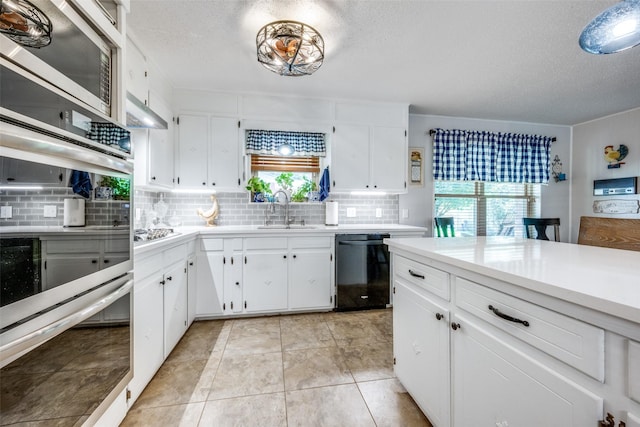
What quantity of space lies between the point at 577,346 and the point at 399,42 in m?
2.20

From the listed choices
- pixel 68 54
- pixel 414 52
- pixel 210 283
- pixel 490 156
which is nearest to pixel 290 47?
pixel 414 52

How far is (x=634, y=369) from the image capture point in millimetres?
591

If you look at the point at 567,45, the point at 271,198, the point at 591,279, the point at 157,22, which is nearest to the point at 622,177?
the point at 567,45

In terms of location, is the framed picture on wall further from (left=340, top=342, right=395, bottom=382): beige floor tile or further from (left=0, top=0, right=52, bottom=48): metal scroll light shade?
(left=0, top=0, right=52, bottom=48): metal scroll light shade

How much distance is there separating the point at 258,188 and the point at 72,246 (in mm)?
2146

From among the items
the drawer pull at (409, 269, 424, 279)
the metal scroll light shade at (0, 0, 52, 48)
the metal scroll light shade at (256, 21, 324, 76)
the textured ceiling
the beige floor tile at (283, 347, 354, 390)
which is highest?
the textured ceiling

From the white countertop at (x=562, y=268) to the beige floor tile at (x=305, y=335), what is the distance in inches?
50.2

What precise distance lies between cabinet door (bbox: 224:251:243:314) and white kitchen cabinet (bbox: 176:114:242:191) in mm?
836

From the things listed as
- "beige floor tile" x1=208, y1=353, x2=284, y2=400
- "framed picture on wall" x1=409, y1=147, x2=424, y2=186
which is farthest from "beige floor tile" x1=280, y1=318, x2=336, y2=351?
"framed picture on wall" x1=409, y1=147, x2=424, y2=186

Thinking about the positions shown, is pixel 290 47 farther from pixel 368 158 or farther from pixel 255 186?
pixel 368 158

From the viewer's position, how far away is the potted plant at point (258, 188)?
118 inches

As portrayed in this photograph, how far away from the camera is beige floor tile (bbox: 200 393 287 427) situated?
1.42m

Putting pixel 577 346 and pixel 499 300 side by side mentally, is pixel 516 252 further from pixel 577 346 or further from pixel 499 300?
pixel 577 346

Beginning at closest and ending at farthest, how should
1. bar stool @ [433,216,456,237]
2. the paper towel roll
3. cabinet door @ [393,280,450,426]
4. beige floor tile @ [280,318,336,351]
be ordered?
cabinet door @ [393,280,450,426]
beige floor tile @ [280,318,336,351]
the paper towel roll
bar stool @ [433,216,456,237]
